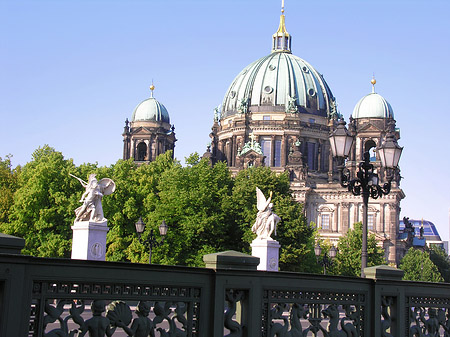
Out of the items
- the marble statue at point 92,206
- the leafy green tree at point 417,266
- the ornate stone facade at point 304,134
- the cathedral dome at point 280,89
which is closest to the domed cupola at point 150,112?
the ornate stone facade at point 304,134

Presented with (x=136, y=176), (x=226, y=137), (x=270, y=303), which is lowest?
(x=270, y=303)

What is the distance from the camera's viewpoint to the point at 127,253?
167ft

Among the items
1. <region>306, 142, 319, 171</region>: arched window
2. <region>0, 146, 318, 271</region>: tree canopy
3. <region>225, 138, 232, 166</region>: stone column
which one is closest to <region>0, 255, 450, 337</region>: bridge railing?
<region>0, 146, 318, 271</region>: tree canopy

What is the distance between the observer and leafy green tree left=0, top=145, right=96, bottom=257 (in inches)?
2003

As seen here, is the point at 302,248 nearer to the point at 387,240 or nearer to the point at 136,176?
the point at 136,176

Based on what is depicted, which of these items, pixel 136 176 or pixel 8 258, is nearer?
pixel 8 258

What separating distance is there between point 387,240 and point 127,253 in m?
52.1

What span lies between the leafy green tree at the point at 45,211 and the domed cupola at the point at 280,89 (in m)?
58.2

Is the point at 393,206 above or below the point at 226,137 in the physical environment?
below

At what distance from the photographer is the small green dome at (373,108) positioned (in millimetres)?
100375

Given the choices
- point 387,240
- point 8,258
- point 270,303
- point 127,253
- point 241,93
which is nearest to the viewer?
point 8,258

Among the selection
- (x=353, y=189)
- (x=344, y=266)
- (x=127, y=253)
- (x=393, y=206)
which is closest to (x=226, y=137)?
(x=393, y=206)

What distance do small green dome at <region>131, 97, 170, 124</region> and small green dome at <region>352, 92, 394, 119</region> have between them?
2753cm

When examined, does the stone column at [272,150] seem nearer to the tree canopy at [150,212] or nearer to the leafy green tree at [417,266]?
the leafy green tree at [417,266]
